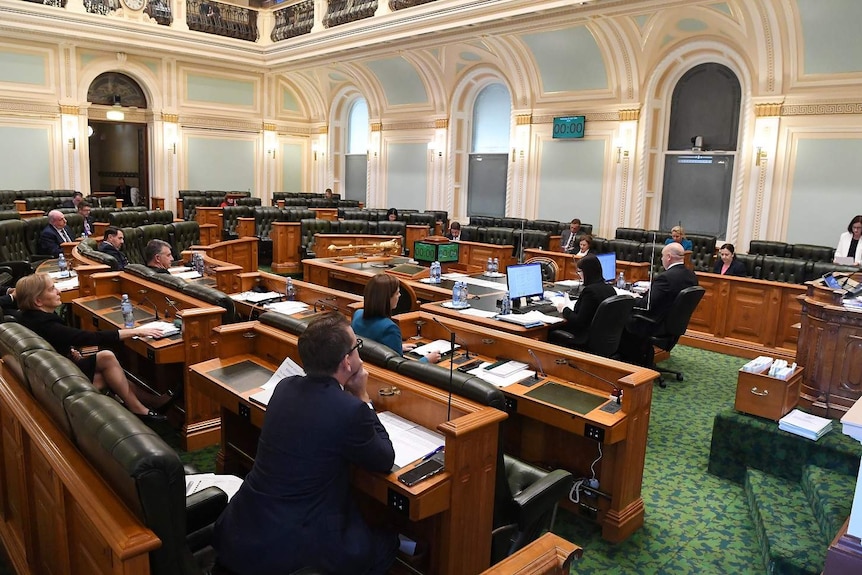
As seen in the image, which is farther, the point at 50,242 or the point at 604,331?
the point at 50,242

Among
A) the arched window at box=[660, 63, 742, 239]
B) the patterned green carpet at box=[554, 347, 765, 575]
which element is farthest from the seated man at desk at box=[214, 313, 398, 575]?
the arched window at box=[660, 63, 742, 239]

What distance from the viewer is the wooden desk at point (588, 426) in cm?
349

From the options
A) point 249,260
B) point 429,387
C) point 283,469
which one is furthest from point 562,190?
point 283,469

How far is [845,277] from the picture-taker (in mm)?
5438

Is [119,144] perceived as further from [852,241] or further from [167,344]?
[852,241]

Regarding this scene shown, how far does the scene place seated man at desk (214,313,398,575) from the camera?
2.22 meters

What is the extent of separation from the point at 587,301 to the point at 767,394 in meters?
1.57

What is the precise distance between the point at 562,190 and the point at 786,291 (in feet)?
23.8

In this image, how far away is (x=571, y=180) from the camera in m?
13.9

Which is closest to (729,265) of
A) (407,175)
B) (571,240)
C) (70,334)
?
(571,240)

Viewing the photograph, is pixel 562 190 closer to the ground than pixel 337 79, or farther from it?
closer to the ground

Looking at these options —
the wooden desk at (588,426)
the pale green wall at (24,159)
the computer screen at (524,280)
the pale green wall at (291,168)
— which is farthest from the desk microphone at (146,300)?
the pale green wall at (291,168)

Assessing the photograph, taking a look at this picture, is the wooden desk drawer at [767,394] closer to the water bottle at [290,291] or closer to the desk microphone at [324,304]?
the desk microphone at [324,304]

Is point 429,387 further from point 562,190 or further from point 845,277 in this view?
point 562,190
